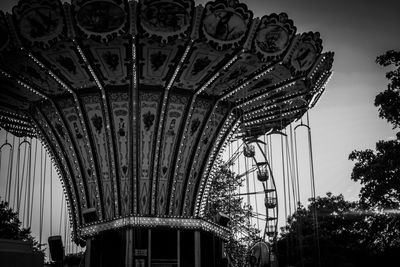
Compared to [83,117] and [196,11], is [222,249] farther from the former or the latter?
[196,11]

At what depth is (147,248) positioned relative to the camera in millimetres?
13648

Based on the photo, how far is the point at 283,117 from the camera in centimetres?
1797

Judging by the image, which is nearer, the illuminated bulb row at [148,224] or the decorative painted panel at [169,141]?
the illuminated bulb row at [148,224]

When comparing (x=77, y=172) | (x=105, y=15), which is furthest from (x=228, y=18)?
(x=77, y=172)

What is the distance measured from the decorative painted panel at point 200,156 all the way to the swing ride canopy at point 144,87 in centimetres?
3

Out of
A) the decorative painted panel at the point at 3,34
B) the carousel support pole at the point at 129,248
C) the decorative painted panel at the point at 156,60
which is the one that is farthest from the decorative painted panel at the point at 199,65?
the decorative painted panel at the point at 3,34

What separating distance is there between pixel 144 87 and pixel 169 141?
1.70 metres

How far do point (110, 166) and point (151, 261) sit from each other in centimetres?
288

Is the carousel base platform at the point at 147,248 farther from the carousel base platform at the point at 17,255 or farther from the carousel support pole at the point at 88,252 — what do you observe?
the carousel base platform at the point at 17,255

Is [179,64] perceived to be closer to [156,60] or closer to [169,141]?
[156,60]

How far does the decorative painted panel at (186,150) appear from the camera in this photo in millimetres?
14453

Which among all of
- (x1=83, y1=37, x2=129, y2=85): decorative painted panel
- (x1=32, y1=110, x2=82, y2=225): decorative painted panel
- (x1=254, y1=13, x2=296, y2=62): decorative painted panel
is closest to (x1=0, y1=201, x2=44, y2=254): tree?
(x1=32, y1=110, x2=82, y2=225): decorative painted panel

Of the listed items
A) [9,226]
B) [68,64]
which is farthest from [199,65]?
[9,226]

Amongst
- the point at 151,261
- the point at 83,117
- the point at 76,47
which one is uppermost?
the point at 76,47
